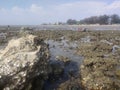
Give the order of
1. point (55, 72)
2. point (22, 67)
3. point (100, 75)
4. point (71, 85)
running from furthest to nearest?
point (55, 72) → point (100, 75) → point (71, 85) → point (22, 67)

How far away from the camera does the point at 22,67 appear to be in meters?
11.7

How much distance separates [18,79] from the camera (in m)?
11.4

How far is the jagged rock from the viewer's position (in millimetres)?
11312

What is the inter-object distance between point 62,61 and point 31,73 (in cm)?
702

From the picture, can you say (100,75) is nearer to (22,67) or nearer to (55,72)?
(55,72)

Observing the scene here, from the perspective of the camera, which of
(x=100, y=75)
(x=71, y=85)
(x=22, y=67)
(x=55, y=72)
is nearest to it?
(x=22, y=67)

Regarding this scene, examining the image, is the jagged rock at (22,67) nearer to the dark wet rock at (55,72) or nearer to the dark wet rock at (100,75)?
the dark wet rock at (55,72)

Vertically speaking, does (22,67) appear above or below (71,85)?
above

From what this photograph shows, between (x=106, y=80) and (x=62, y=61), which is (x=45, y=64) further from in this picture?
(x=62, y=61)

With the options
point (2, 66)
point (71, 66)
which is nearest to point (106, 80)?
point (71, 66)

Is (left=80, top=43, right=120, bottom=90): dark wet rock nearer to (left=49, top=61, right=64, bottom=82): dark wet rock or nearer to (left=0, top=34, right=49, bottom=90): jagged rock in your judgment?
(left=49, top=61, right=64, bottom=82): dark wet rock

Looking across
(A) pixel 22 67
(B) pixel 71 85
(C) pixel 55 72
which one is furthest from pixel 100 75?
(A) pixel 22 67

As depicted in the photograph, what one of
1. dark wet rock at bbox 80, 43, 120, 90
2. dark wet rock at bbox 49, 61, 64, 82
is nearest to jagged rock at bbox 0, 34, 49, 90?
dark wet rock at bbox 49, 61, 64, 82

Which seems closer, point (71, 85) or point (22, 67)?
point (22, 67)
